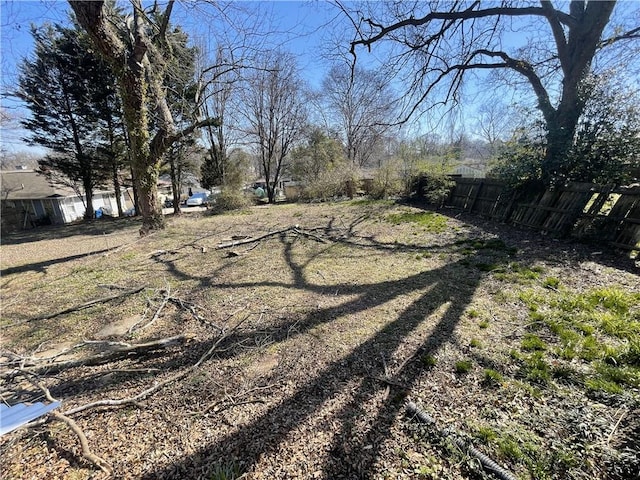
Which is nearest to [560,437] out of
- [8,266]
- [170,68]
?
[170,68]

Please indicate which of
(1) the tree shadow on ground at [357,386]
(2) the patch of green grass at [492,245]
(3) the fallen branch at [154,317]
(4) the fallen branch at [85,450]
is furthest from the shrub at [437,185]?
(4) the fallen branch at [85,450]

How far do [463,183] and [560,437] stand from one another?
345 inches

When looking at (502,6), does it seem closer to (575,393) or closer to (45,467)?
(575,393)

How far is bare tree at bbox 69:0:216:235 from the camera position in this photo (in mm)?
5453

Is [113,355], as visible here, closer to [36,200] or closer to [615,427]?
[615,427]

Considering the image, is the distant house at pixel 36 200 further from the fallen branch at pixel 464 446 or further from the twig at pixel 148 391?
the fallen branch at pixel 464 446

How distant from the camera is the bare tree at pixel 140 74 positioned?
5.45 metres

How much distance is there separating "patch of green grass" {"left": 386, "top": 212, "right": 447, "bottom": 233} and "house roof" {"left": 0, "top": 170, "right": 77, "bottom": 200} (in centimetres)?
2329

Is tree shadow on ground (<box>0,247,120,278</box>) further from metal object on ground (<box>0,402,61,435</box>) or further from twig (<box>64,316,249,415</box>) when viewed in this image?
metal object on ground (<box>0,402,61,435</box>)

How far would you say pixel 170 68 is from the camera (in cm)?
664

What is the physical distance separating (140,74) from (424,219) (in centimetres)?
830

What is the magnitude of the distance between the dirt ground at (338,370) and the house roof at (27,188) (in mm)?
21392

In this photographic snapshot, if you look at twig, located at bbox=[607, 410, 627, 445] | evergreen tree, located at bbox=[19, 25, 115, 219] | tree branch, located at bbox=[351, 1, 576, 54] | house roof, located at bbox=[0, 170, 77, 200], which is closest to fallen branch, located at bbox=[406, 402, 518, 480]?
twig, located at bbox=[607, 410, 627, 445]

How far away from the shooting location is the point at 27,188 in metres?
19.6
